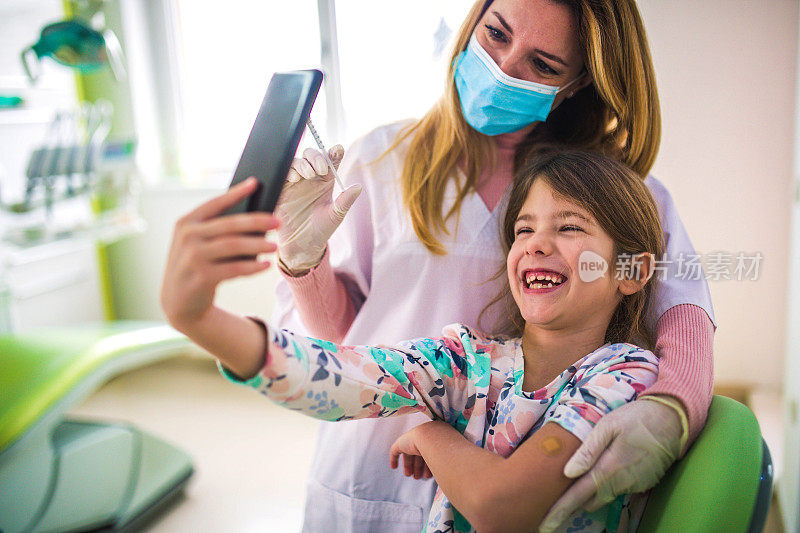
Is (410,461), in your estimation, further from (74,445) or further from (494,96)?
(74,445)

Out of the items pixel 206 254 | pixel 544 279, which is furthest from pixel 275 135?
pixel 544 279

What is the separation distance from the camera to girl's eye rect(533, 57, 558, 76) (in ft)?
2.88

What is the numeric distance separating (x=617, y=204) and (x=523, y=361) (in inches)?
9.8

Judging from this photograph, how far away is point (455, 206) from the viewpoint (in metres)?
0.99

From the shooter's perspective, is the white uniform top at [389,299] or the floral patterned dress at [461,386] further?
the white uniform top at [389,299]

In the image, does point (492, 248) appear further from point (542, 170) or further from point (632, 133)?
point (632, 133)

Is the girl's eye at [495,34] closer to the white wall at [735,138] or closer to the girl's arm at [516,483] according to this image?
the white wall at [735,138]

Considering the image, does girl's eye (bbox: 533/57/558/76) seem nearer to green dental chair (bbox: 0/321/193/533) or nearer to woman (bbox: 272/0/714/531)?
woman (bbox: 272/0/714/531)

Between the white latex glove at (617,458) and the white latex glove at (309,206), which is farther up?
the white latex glove at (309,206)

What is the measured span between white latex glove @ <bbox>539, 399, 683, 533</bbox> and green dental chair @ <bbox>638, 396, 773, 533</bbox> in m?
0.04

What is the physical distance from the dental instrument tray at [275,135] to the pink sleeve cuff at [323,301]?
0.29m

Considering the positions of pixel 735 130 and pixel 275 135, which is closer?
pixel 275 135

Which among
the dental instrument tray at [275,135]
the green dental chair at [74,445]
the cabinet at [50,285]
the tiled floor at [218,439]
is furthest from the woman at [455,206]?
the cabinet at [50,285]

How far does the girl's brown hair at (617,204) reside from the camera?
79 centimetres
